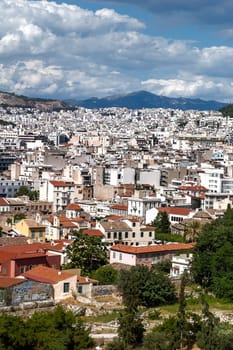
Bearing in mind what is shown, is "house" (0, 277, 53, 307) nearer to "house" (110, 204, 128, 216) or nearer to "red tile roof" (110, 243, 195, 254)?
"red tile roof" (110, 243, 195, 254)

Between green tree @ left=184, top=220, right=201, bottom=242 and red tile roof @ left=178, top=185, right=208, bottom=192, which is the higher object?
red tile roof @ left=178, top=185, right=208, bottom=192

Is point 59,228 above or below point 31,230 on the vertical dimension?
above

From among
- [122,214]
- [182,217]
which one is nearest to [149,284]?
[182,217]

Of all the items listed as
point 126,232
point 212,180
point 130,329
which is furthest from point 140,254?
point 212,180

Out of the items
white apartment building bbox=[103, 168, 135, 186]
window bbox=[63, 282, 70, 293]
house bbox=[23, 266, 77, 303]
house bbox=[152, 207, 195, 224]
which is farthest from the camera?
white apartment building bbox=[103, 168, 135, 186]

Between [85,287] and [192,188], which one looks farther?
[192,188]

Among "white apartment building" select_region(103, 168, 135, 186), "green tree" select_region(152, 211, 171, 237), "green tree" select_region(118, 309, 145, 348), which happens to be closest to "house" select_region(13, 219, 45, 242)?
"green tree" select_region(152, 211, 171, 237)

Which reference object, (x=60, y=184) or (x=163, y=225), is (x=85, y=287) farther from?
(x=60, y=184)

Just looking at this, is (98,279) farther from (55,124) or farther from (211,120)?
(55,124)
